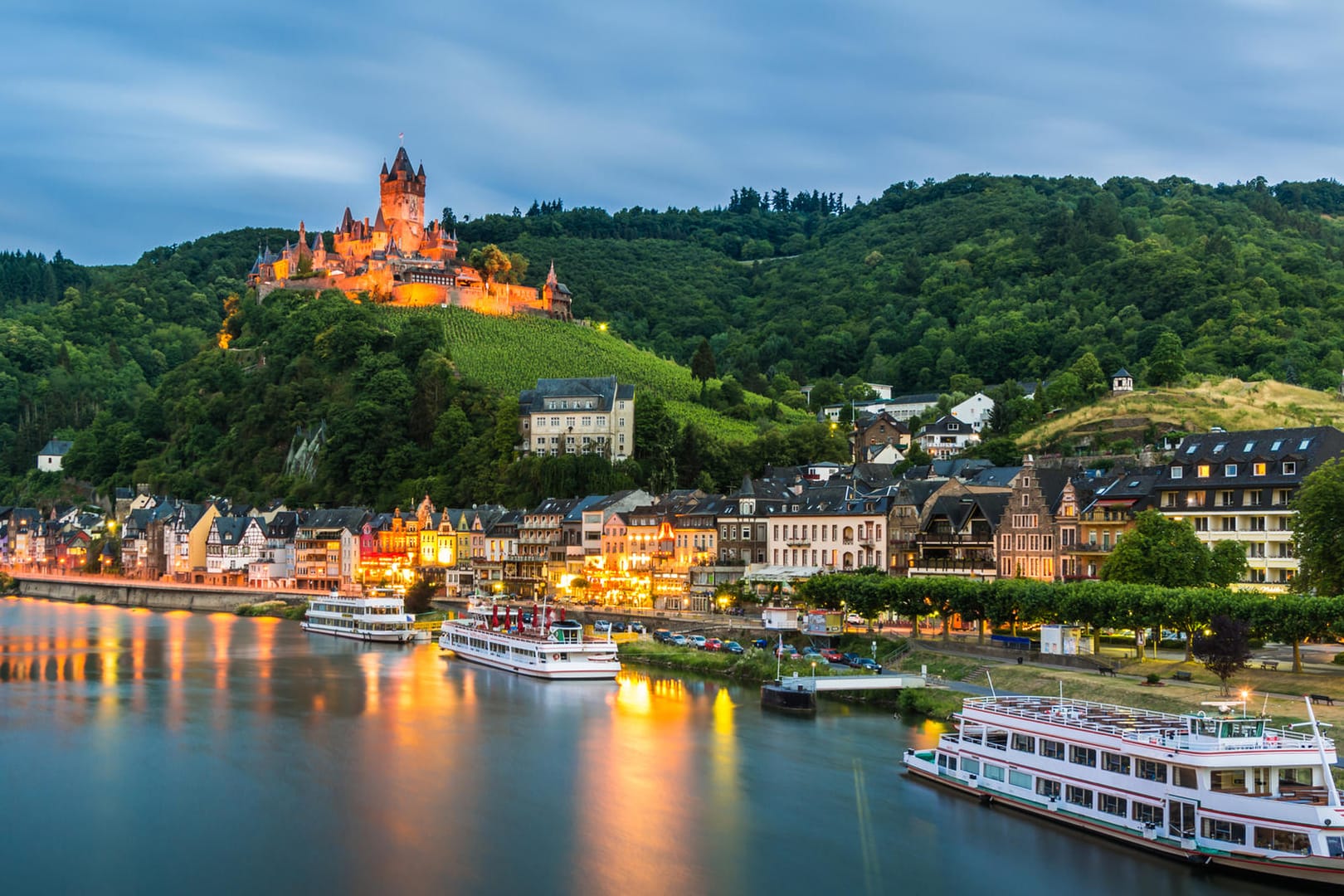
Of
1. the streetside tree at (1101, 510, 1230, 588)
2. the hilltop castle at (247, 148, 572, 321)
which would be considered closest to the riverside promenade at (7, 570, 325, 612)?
the hilltop castle at (247, 148, 572, 321)

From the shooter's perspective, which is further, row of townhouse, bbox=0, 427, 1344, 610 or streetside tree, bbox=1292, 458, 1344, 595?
row of townhouse, bbox=0, 427, 1344, 610

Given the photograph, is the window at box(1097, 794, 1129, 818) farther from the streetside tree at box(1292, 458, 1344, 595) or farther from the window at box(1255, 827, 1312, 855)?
the streetside tree at box(1292, 458, 1344, 595)

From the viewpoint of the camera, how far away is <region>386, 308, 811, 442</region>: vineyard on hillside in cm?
11944

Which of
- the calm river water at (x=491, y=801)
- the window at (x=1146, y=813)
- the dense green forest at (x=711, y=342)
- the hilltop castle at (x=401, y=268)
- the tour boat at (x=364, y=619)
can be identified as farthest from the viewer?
the hilltop castle at (x=401, y=268)

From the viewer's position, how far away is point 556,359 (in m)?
130

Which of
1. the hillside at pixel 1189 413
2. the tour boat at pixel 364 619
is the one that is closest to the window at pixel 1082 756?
the hillside at pixel 1189 413

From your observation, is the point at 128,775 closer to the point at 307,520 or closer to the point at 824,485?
the point at 824,485

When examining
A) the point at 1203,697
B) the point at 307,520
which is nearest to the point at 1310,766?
the point at 1203,697

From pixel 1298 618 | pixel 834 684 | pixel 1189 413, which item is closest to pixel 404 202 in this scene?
pixel 1189 413

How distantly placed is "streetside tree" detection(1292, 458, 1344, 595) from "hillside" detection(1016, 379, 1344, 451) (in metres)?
31.8

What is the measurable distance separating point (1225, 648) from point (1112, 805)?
37.3 feet

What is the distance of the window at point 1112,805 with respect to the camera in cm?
3244

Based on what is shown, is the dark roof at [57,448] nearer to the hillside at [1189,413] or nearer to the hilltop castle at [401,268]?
the hilltop castle at [401,268]

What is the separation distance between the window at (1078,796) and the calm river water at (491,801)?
89cm
